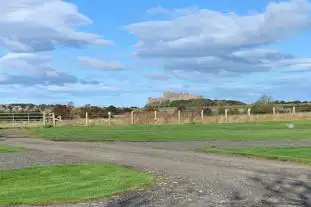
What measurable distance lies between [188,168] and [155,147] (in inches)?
377

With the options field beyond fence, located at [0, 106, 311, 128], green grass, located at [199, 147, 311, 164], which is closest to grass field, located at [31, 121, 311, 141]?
green grass, located at [199, 147, 311, 164]

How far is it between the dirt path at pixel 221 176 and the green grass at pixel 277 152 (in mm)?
994

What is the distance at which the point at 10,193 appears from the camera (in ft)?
44.3

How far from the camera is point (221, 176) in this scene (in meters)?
16.0

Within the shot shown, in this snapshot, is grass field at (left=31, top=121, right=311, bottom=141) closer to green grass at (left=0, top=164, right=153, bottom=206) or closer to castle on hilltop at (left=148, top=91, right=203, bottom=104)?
green grass at (left=0, top=164, right=153, bottom=206)

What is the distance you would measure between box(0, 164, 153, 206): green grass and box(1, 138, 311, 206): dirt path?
0.99 metres

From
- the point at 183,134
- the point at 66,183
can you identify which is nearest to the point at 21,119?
the point at 183,134

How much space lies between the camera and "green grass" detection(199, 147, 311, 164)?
21.0 meters

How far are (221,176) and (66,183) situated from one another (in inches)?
165

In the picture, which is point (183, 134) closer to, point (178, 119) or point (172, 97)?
point (178, 119)

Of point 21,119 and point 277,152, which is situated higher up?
point 21,119

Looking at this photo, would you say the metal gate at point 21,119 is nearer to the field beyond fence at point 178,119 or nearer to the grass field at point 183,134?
the field beyond fence at point 178,119

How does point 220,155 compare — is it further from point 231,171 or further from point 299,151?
point 231,171

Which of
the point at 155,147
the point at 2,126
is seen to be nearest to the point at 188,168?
the point at 155,147
